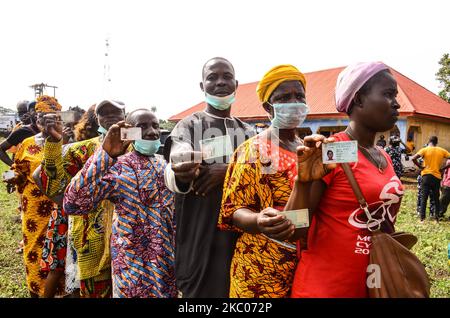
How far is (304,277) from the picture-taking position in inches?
66.8

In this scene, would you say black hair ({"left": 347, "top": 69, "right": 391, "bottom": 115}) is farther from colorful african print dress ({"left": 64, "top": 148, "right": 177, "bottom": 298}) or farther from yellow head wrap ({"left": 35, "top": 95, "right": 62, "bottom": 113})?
yellow head wrap ({"left": 35, "top": 95, "right": 62, "bottom": 113})

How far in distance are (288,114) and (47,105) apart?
2.16 meters

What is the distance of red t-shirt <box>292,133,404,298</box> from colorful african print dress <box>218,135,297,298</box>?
154 millimetres

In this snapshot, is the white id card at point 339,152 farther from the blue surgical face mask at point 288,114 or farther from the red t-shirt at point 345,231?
the blue surgical face mask at point 288,114

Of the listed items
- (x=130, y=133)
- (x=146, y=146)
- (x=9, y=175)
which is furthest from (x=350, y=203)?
(x=9, y=175)

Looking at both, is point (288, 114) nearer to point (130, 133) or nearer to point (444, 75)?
point (130, 133)

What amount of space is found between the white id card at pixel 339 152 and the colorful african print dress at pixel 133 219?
1335 mm

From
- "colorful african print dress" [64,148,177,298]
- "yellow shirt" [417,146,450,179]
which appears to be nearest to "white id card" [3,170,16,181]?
"colorful african print dress" [64,148,177,298]

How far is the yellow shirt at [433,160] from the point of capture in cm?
847

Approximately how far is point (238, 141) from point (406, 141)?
15480 mm

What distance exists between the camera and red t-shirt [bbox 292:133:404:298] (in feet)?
5.24

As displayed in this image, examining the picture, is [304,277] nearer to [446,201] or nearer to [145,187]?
[145,187]

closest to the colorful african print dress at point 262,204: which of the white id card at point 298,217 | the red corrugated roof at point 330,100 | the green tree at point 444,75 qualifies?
the white id card at point 298,217

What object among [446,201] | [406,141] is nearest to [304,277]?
[446,201]
